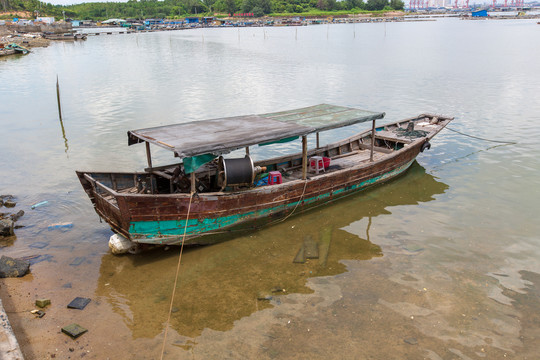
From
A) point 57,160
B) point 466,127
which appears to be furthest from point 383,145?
point 57,160

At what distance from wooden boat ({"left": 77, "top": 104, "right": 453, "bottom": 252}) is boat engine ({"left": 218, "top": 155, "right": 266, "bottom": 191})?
25 millimetres

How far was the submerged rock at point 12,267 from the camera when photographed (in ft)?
28.1

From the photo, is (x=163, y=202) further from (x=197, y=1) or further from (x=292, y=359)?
(x=197, y=1)

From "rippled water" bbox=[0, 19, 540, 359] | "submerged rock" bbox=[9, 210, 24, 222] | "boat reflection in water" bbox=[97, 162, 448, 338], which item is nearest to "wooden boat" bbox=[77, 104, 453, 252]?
"boat reflection in water" bbox=[97, 162, 448, 338]

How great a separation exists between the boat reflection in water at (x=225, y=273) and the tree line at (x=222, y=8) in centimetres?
15702

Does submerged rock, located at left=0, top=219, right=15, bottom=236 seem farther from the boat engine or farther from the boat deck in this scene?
the boat deck

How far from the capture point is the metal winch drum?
31.4 ft

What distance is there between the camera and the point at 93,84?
113ft

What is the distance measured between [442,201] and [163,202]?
8885 mm

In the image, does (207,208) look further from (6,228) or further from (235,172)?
(6,228)

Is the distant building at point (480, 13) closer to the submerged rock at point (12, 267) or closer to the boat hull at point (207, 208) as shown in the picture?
the boat hull at point (207, 208)

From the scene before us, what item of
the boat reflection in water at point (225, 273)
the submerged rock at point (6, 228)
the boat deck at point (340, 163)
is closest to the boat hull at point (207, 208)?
the boat reflection in water at point (225, 273)

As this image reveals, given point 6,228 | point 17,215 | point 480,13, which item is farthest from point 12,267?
point 480,13

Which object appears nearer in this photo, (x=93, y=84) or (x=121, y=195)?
(x=121, y=195)
